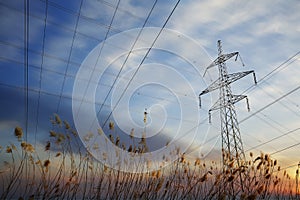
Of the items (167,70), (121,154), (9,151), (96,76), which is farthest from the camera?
(96,76)

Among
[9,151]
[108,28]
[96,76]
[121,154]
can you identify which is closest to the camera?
[9,151]

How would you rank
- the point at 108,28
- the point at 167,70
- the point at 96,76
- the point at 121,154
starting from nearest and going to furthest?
the point at 121,154 → the point at 108,28 → the point at 167,70 → the point at 96,76

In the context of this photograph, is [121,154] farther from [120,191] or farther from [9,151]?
[9,151]

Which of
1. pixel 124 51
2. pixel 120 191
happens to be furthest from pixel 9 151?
pixel 124 51

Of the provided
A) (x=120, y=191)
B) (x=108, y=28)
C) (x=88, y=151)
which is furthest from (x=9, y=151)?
(x=108, y=28)

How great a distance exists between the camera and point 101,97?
7965mm

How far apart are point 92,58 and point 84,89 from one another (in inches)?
49.2

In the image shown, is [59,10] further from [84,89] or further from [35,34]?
[84,89]

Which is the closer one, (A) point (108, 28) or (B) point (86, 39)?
(A) point (108, 28)

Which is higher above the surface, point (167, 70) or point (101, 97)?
point (167, 70)

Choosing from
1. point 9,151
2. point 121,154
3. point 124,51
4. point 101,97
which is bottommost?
point 9,151

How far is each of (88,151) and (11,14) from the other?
6.03 meters

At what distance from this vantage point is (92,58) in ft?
24.5

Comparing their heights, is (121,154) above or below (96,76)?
below
